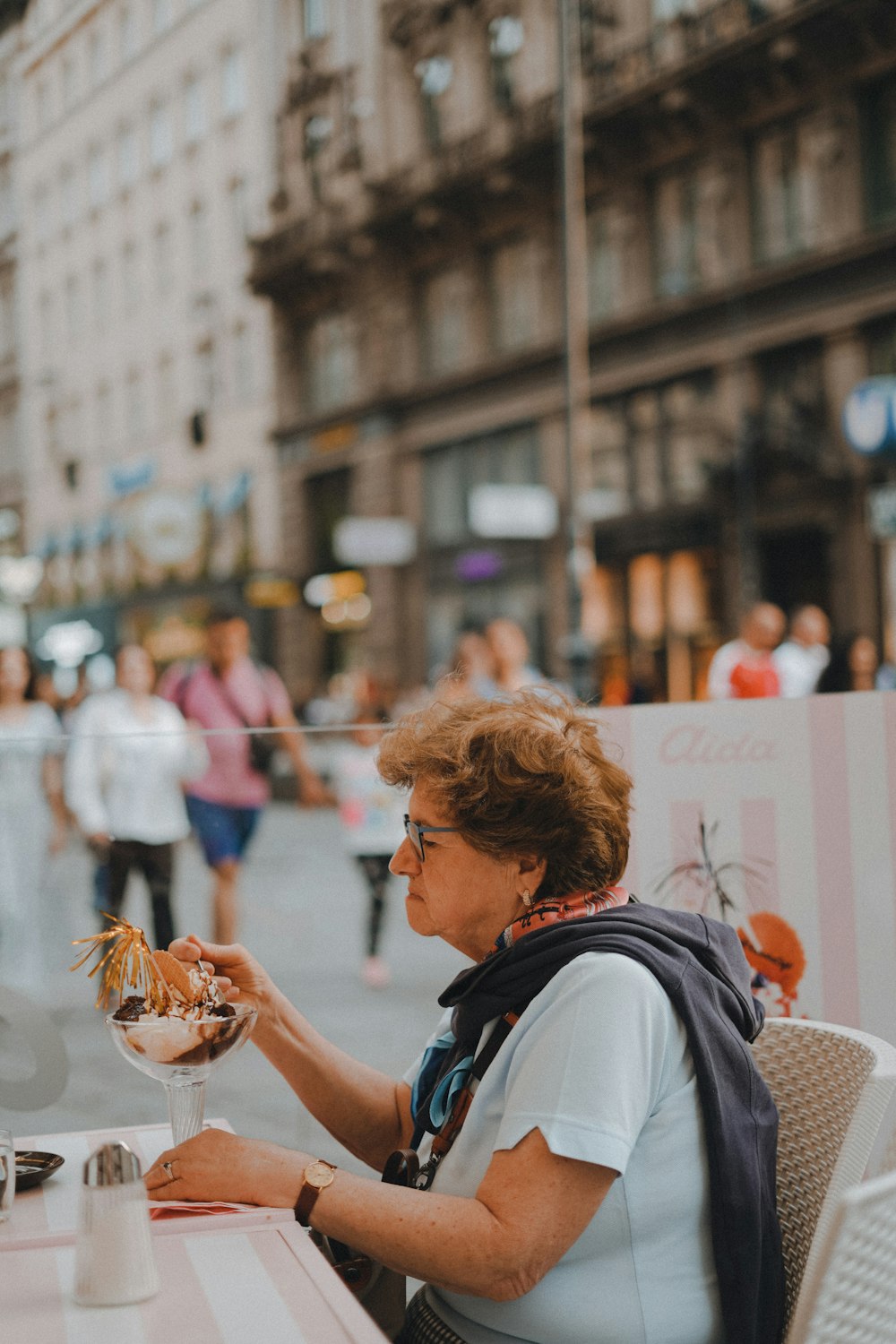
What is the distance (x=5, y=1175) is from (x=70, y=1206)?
0.15m

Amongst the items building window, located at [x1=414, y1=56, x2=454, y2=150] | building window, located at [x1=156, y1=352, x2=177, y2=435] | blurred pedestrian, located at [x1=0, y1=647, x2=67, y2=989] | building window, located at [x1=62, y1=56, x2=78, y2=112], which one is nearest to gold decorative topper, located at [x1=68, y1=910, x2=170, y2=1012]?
blurred pedestrian, located at [x1=0, y1=647, x2=67, y2=989]

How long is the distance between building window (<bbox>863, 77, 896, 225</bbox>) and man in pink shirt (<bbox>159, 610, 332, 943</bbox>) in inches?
532

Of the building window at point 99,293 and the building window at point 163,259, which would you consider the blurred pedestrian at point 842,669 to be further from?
the building window at point 99,293

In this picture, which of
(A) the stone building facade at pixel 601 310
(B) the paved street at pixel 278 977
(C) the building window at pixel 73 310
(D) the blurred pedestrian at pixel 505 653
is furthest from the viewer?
(C) the building window at pixel 73 310

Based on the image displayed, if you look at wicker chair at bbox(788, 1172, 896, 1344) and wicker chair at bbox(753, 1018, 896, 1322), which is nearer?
wicker chair at bbox(788, 1172, 896, 1344)

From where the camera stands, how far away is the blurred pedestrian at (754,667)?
8.59 m

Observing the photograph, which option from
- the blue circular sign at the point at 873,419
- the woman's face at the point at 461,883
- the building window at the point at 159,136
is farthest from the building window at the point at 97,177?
the woman's face at the point at 461,883

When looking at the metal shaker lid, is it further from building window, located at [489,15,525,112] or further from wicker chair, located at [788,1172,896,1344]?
building window, located at [489,15,525,112]

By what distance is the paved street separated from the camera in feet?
8.63

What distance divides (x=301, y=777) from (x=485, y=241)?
1985 centimetres

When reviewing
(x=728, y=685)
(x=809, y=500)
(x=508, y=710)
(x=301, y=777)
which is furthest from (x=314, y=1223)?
(x=809, y=500)

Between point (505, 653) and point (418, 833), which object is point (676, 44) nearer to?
point (505, 653)

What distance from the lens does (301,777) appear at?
188 inches

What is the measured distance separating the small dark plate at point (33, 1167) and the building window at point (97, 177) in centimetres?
2712
